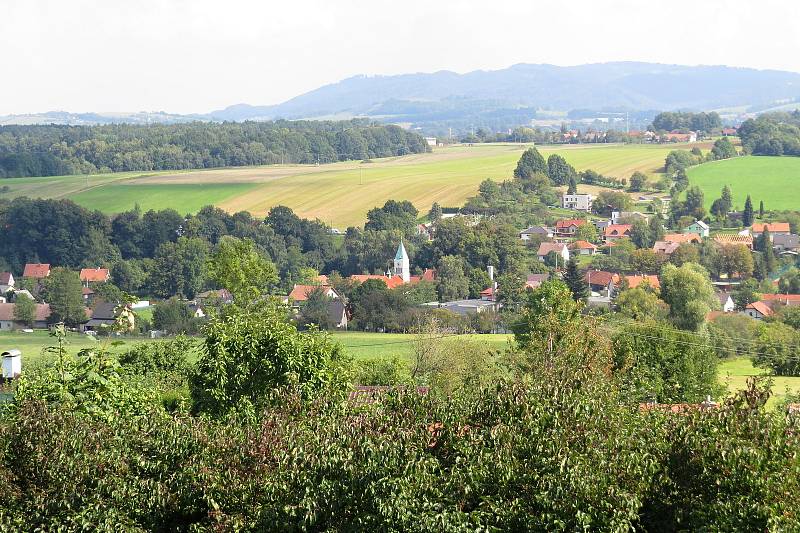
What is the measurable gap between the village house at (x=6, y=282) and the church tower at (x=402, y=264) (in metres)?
28.0

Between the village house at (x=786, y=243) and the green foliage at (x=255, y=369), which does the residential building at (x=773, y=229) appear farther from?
the green foliage at (x=255, y=369)

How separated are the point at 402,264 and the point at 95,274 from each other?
23.6 meters

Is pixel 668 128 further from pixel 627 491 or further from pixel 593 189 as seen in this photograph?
pixel 627 491

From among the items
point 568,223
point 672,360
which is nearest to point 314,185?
point 568,223

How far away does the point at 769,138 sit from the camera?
5261 inches

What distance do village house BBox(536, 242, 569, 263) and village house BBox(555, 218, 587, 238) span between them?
19.7ft

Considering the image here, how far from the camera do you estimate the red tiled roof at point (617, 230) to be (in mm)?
94881

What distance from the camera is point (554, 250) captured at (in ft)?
295

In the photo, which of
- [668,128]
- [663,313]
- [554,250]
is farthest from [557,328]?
[668,128]

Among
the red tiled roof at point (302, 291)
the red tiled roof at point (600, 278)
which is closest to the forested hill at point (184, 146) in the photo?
the red tiled roof at point (302, 291)

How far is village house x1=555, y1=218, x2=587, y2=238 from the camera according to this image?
9806 centimetres

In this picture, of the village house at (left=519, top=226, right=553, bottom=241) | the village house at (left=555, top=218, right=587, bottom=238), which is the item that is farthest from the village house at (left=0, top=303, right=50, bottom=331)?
the village house at (left=555, top=218, right=587, bottom=238)

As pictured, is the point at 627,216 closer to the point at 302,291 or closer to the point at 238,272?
the point at 302,291

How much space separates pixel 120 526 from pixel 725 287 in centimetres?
6982
